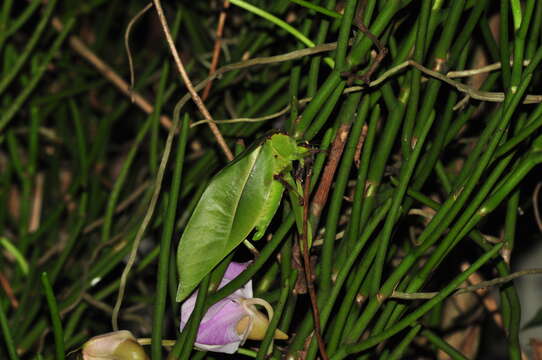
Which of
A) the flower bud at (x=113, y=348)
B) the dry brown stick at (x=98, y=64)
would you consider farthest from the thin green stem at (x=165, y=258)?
the dry brown stick at (x=98, y=64)

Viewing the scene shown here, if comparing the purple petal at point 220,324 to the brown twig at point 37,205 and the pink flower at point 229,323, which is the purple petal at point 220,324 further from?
the brown twig at point 37,205

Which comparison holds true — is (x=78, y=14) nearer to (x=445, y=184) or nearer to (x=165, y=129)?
(x=165, y=129)

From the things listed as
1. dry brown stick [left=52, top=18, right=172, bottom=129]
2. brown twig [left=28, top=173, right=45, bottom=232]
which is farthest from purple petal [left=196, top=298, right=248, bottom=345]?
brown twig [left=28, top=173, right=45, bottom=232]

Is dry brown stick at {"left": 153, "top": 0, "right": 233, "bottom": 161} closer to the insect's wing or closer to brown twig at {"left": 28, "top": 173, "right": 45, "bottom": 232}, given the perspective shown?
the insect's wing

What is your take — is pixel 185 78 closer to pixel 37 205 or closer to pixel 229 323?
pixel 229 323

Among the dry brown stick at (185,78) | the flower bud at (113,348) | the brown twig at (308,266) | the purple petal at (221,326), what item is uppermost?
the dry brown stick at (185,78)
